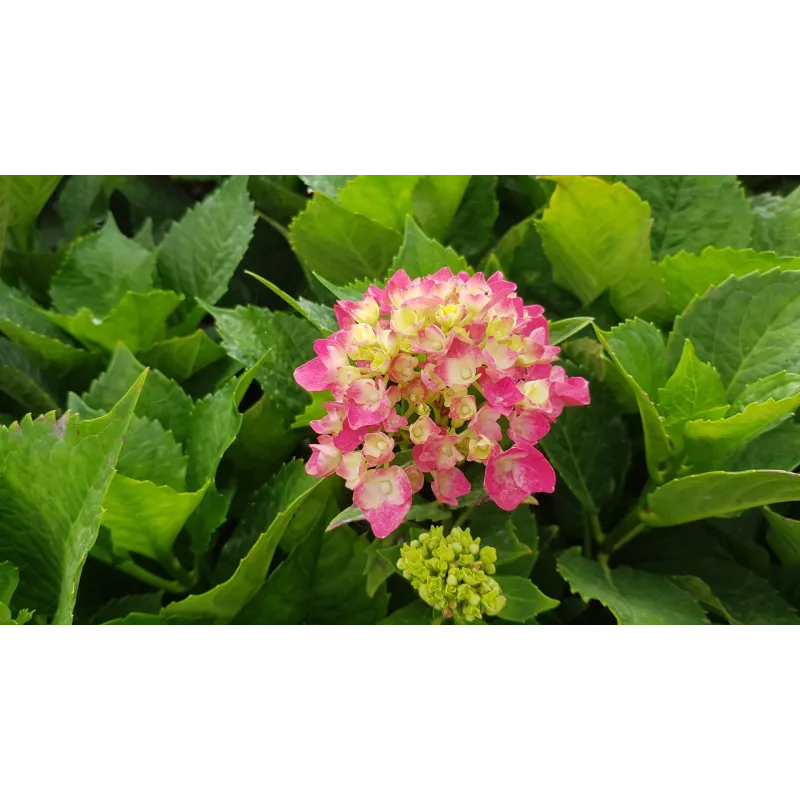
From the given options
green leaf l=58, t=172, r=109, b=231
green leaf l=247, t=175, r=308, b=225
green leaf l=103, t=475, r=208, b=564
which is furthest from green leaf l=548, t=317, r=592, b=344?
green leaf l=58, t=172, r=109, b=231

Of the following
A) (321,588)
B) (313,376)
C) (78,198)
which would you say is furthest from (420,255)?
(78,198)

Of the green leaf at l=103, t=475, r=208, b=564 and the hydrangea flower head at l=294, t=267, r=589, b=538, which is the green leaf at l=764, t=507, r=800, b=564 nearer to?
the hydrangea flower head at l=294, t=267, r=589, b=538

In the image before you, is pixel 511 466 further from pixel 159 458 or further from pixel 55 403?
pixel 55 403

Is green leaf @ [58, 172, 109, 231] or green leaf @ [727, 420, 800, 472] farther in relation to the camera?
green leaf @ [58, 172, 109, 231]

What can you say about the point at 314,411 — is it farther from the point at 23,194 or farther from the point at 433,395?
the point at 23,194

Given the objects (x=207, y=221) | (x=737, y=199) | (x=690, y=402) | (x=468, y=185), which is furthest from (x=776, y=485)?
(x=207, y=221)

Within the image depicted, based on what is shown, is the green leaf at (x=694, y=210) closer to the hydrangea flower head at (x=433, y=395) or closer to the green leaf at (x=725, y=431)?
the green leaf at (x=725, y=431)
